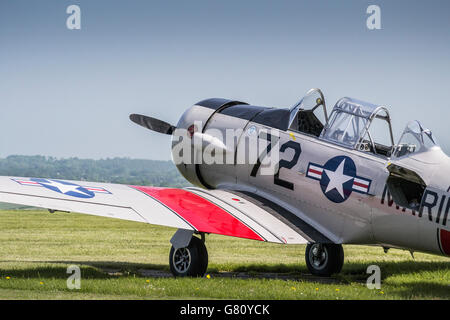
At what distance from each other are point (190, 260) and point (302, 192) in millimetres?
2220

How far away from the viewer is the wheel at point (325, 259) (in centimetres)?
1196

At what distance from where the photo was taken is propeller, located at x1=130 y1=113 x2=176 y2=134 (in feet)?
45.8

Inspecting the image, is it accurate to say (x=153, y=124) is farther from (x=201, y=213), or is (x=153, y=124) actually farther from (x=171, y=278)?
(x=171, y=278)

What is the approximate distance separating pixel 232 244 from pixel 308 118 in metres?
7.25

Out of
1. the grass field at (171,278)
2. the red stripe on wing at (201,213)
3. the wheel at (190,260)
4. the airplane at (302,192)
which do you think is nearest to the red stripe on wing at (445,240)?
the airplane at (302,192)

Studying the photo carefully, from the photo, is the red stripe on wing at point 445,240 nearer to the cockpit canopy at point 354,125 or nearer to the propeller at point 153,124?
the cockpit canopy at point 354,125

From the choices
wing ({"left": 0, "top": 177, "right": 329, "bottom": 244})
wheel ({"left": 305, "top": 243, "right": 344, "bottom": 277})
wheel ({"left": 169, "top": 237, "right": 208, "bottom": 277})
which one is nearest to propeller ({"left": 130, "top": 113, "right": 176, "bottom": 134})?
wing ({"left": 0, "top": 177, "right": 329, "bottom": 244})

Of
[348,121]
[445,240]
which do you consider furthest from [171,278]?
[445,240]

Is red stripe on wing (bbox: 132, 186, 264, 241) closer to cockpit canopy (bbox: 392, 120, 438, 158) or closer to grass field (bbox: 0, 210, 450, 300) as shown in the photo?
grass field (bbox: 0, 210, 450, 300)

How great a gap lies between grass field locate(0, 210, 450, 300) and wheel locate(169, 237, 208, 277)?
343 millimetres
